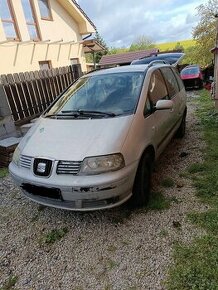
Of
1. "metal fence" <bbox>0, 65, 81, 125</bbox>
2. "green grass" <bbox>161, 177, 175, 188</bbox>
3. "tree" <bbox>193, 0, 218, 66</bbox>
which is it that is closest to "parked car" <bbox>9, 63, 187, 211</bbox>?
"green grass" <bbox>161, 177, 175, 188</bbox>

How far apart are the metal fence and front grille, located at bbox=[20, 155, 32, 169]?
4.29m

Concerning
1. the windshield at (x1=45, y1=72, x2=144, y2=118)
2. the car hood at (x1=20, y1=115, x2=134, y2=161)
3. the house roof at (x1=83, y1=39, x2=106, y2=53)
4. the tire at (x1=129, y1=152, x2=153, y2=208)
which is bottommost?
the tire at (x1=129, y1=152, x2=153, y2=208)

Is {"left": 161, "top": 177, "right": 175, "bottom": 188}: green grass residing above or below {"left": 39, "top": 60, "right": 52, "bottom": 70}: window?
below

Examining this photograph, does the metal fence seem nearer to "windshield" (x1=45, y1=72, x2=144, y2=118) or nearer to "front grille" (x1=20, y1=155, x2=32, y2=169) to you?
"windshield" (x1=45, y1=72, x2=144, y2=118)

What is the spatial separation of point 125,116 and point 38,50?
9.80m

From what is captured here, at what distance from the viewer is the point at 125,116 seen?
326cm

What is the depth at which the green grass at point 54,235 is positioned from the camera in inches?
120

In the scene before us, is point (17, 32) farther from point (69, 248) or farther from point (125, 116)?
point (69, 248)

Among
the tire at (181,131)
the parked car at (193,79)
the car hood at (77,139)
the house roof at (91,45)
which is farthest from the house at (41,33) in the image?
the car hood at (77,139)

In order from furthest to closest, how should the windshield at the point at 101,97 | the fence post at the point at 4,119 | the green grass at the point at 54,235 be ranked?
the fence post at the point at 4,119 → the windshield at the point at 101,97 → the green grass at the point at 54,235

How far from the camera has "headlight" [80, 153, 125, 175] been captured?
9.18 feet

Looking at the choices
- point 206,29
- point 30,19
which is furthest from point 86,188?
point 206,29

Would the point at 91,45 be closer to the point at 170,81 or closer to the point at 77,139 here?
the point at 170,81

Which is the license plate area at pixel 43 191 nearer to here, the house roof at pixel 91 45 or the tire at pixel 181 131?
the tire at pixel 181 131
